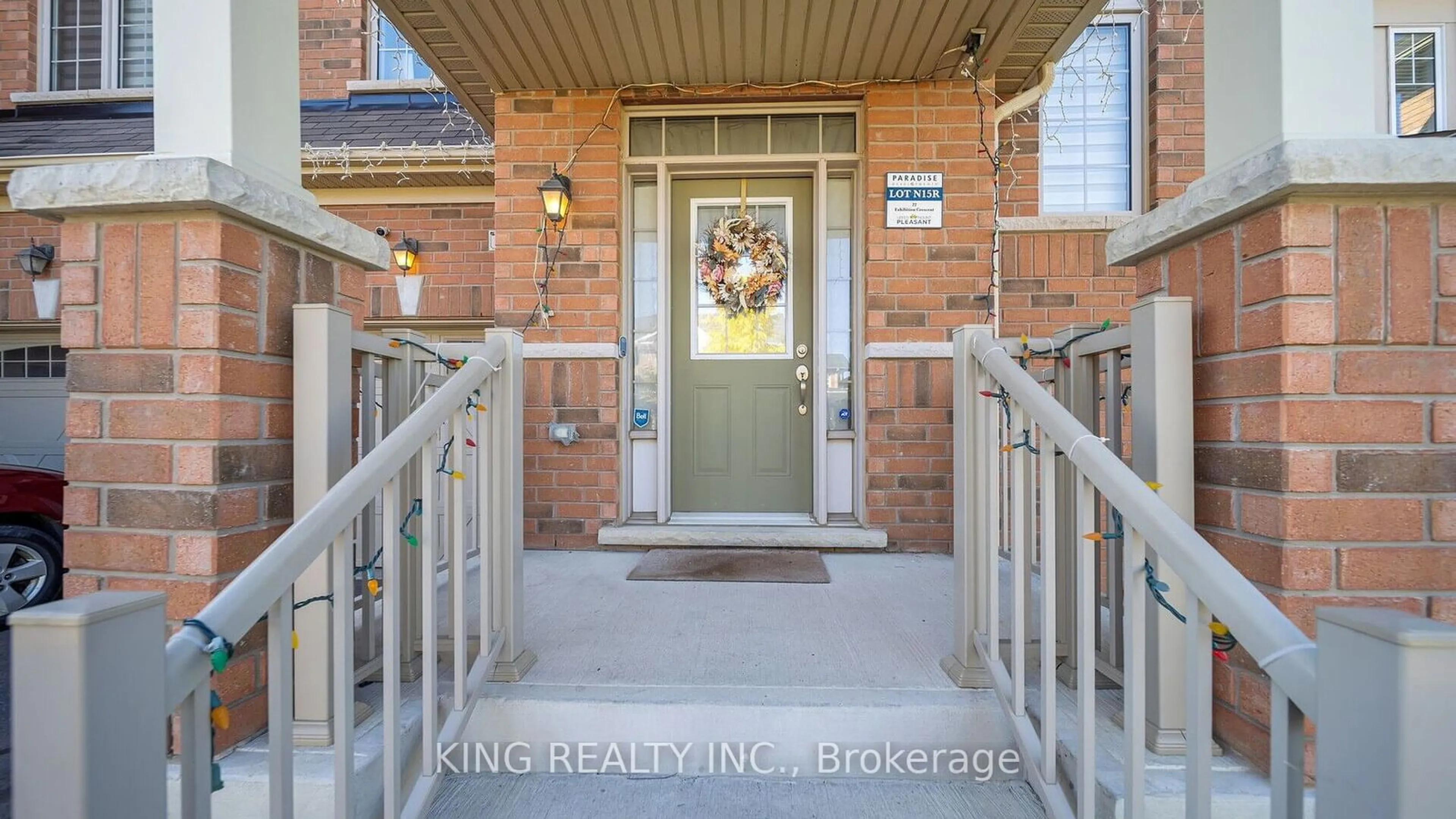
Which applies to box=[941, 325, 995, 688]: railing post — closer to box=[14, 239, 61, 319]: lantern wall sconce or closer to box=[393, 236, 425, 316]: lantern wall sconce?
box=[393, 236, 425, 316]: lantern wall sconce

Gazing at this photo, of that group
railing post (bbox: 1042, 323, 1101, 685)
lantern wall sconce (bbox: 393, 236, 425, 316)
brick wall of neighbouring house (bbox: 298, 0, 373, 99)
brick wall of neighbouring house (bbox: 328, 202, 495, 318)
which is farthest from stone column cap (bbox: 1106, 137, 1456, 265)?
brick wall of neighbouring house (bbox: 298, 0, 373, 99)

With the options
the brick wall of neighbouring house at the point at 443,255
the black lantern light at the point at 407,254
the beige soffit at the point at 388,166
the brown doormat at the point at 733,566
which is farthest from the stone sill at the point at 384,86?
the brown doormat at the point at 733,566

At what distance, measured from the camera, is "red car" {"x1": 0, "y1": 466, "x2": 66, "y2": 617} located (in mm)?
3430

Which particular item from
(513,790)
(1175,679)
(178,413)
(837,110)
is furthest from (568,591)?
(837,110)

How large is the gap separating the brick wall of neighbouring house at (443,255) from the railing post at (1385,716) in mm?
4775

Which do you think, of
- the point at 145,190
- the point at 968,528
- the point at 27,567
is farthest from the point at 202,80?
the point at 27,567

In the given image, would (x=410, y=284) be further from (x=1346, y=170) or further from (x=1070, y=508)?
(x=1346, y=170)

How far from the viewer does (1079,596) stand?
139 centimetres

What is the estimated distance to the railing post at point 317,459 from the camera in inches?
58.7

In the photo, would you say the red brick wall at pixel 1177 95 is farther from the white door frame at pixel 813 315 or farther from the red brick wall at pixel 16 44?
the red brick wall at pixel 16 44

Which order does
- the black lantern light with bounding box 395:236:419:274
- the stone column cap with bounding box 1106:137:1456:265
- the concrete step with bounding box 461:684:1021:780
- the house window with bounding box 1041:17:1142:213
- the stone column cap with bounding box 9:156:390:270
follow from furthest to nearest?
the black lantern light with bounding box 395:236:419:274
the house window with bounding box 1041:17:1142:213
the concrete step with bounding box 461:684:1021:780
the stone column cap with bounding box 9:156:390:270
the stone column cap with bounding box 1106:137:1456:265

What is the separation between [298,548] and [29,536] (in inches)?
152

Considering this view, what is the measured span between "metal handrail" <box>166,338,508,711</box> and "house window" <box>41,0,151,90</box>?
7.19 metres

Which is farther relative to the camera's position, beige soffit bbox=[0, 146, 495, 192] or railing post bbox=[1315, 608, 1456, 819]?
beige soffit bbox=[0, 146, 495, 192]
